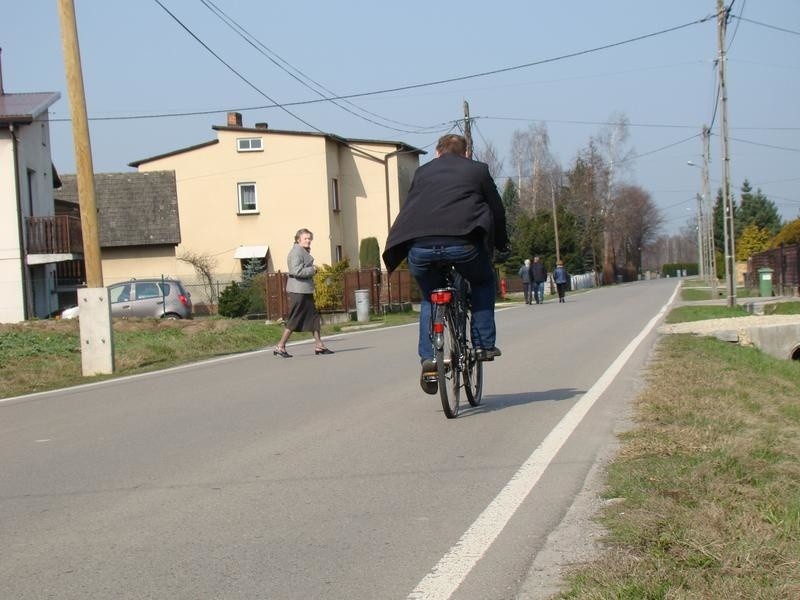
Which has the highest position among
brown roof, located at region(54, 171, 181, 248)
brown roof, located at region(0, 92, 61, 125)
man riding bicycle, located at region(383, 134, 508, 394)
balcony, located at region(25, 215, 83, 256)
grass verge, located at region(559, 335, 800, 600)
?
brown roof, located at region(0, 92, 61, 125)

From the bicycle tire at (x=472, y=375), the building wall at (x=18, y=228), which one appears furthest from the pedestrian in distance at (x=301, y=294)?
the building wall at (x=18, y=228)

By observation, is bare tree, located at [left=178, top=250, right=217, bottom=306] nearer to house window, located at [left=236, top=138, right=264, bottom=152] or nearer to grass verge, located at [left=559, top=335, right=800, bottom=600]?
house window, located at [left=236, top=138, right=264, bottom=152]

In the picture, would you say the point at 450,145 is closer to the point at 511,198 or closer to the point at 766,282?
the point at 766,282

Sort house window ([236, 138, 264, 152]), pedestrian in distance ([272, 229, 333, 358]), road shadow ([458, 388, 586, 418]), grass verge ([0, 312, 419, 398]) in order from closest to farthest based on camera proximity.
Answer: road shadow ([458, 388, 586, 418])
grass verge ([0, 312, 419, 398])
pedestrian in distance ([272, 229, 333, 358])
house window ([236, 138, 264, 152])

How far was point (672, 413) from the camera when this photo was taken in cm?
707

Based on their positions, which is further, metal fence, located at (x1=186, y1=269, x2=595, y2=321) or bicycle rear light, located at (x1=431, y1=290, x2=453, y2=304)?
metal fence, located at (x1=186, y1=269, x2=595, y2=321)

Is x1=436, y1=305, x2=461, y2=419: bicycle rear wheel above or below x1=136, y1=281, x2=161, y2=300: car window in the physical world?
below

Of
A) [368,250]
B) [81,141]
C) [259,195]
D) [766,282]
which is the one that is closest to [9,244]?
[81,141]

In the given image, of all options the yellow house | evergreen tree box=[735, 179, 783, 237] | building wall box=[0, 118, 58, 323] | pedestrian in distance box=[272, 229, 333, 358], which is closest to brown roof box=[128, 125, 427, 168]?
the yellow house

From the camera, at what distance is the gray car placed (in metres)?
24.5

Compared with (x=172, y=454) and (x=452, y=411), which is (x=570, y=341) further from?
(x=172, y=454)

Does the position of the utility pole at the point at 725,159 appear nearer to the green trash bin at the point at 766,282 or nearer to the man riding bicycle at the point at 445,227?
the green trash bin at the point at 766,282

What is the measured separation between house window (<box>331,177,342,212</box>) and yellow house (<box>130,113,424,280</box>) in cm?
5

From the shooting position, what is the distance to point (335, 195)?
45969 millimetres
